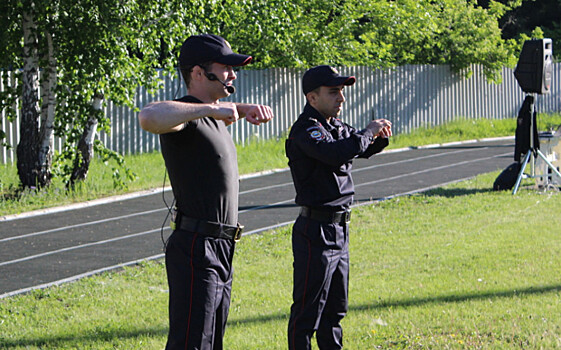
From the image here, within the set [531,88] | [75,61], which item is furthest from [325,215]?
[531,88]

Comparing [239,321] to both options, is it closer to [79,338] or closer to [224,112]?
[79,338]

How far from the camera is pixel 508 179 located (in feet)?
45.8

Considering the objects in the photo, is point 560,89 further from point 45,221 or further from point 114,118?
point 45,221

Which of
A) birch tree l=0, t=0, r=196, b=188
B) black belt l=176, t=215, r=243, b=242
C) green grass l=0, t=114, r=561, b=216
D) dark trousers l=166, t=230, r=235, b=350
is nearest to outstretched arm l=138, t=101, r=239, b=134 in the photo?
black belt l=176, t=215, r=243, b=242

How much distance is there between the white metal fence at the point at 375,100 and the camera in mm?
20375

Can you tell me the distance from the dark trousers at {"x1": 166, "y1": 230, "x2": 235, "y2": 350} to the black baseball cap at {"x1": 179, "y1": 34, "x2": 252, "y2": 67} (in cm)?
88

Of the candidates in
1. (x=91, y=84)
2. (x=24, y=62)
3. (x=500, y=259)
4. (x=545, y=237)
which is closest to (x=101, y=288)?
(x=500, y=259)

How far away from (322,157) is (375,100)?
73.4 ft

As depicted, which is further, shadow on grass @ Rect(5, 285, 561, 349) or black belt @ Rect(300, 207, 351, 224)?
shadow on grass @ Rect(5, 285, 561, 349)

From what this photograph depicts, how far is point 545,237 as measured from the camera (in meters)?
9.86

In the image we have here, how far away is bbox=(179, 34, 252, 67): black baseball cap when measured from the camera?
4172 millimetres

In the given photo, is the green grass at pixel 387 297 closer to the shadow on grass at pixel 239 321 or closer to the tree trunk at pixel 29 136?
the shadow on grass at pixel 239 321

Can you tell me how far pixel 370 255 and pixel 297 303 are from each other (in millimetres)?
4218

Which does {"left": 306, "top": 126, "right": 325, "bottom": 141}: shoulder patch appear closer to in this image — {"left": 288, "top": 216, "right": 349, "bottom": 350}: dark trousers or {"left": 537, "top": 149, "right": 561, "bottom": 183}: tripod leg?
{"left": 288, "top": 216, "right": 349, "bottom": 350}: dark trousers
